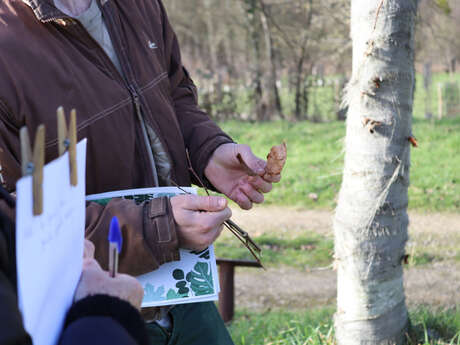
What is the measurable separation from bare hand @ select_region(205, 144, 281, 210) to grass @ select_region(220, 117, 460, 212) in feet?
10.4

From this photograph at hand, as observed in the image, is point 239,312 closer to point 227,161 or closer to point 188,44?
point 227,161

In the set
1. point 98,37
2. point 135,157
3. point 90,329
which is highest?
point 98,37

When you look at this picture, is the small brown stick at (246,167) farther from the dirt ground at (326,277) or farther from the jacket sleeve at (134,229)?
the dirt ground at (326,277)

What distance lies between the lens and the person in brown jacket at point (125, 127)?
5.35 ft

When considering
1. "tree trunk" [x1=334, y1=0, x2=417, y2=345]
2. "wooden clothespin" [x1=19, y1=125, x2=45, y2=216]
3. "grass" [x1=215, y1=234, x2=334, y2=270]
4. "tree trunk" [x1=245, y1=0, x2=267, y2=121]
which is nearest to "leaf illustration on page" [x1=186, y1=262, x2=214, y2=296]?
"wooden clothespin" [x1=19, y1=125, x2=45, y2=216]

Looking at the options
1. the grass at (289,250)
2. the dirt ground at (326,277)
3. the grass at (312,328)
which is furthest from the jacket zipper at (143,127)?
the grass at (289,250)

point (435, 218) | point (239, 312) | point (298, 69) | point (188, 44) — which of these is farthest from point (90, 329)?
point (188, 44)

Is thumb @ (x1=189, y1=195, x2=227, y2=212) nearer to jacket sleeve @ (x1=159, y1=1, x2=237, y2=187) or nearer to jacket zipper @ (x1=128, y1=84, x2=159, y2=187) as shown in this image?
jacket zipper @ (x1=128, y1=84, x2=159, y2=187)

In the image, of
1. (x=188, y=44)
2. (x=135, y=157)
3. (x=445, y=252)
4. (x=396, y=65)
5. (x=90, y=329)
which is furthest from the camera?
(x=188, y=44)

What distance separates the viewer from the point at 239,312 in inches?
191

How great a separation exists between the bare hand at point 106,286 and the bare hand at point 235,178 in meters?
0.89

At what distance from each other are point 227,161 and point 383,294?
124 centimetres

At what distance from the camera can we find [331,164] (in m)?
8.34

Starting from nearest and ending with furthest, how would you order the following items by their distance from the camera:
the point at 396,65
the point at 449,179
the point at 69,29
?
1. the point at 69,29
2. the point at 396,65
3. the point at 449,179
